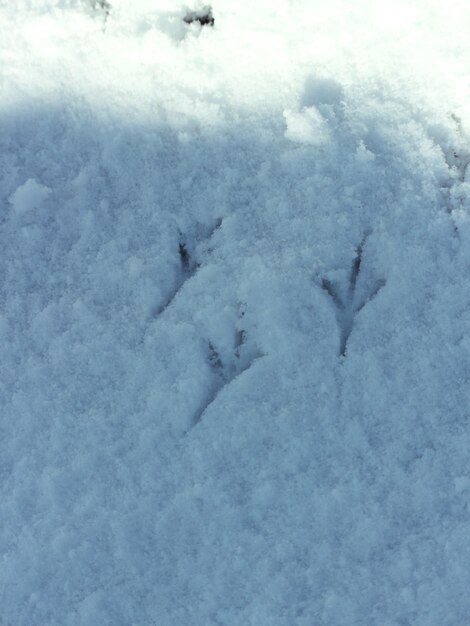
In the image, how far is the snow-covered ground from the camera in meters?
0.86

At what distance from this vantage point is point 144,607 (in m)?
0.86

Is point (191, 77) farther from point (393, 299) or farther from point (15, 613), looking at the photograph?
point (15, 613)

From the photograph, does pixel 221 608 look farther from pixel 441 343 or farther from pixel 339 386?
pixel 441 343

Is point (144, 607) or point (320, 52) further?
point (320, 52)

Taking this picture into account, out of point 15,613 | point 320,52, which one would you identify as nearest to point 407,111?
point 320,52

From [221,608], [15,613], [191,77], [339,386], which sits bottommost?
[15,613]

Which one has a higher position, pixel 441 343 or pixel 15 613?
pixel 441 343

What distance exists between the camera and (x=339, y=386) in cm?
91

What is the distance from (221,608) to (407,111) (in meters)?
0.75

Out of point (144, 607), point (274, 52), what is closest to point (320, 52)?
point (274, 52)

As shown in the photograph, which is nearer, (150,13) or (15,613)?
(15,613)

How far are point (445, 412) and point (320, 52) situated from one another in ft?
1.87

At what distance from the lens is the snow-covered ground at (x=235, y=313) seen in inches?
33.9

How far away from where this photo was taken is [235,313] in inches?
37.0
